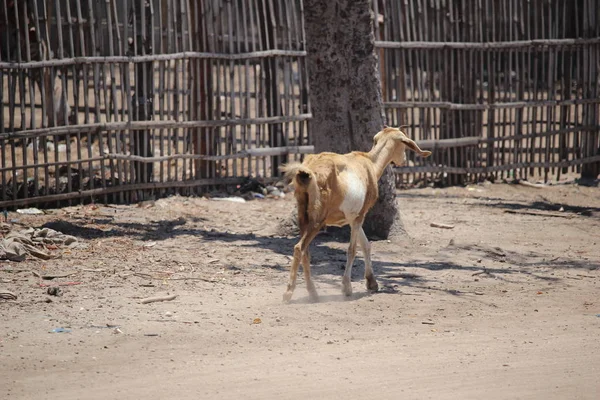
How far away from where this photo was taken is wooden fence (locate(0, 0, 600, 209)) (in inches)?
442

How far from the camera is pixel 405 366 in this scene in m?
6.25

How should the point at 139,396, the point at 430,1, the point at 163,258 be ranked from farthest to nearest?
the point at 430,1, the point at 163,258, the point at 139,396

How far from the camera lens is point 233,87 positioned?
1280cm

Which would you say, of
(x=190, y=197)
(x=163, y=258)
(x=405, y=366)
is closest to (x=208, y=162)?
(x=190, y=197)

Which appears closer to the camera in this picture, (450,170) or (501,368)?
(501,368)

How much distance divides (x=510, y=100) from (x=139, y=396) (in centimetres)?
1069

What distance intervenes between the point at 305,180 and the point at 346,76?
120 inches

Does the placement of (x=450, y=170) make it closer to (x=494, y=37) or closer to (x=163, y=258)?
(x=494, y=37)

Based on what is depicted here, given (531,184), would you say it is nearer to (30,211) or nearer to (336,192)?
(336,192)

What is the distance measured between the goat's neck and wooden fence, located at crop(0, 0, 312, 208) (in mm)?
4365

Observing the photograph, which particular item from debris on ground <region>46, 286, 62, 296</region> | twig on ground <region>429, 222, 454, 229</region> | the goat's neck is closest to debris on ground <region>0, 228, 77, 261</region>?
debris on ground <region>46, 286, 62, 296</region>

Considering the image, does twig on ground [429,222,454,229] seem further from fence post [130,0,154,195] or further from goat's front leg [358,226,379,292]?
fence post [130,0,154,195]

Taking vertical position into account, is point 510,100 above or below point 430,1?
below

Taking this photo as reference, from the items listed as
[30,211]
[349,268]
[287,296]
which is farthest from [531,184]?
[287,296]
